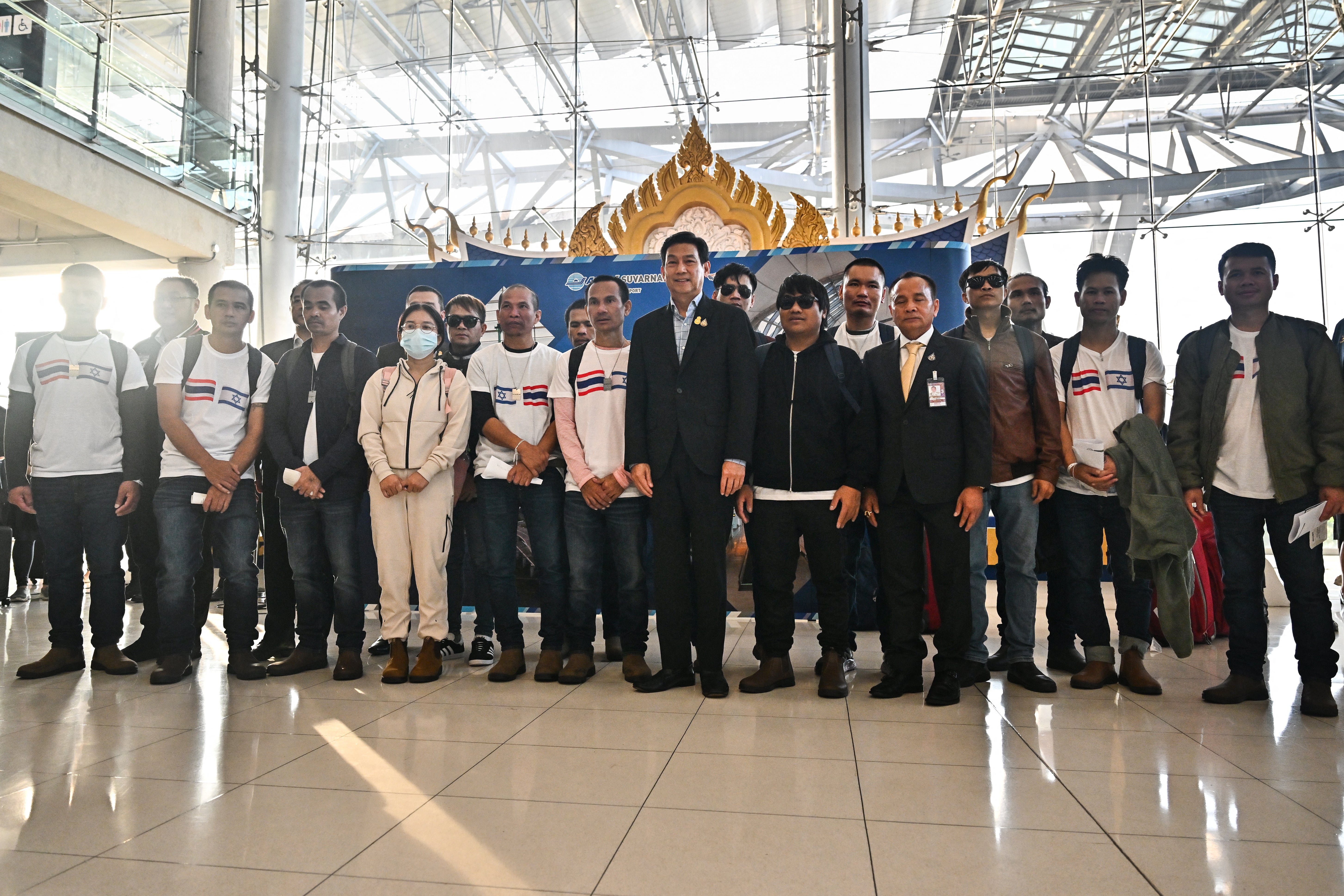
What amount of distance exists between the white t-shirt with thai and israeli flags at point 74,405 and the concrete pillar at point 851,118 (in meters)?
6.09

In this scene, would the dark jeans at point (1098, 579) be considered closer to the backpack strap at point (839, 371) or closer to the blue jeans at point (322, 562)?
the backpack strap at point (839, 371)

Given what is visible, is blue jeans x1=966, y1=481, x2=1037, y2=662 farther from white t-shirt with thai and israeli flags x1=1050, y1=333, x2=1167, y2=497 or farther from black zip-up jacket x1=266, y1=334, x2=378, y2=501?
black zip-up jacket x1=266, y1=334, x2=378, y2=501

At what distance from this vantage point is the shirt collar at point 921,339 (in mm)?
2721

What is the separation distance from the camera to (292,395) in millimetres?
3100

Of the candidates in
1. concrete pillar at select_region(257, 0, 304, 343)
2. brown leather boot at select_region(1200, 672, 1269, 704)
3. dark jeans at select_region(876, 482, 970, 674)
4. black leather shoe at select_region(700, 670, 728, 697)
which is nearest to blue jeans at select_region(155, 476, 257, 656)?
black leather shoe at select_region(700, 670, 728, 697)

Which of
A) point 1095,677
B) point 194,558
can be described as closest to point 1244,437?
point 1095,677

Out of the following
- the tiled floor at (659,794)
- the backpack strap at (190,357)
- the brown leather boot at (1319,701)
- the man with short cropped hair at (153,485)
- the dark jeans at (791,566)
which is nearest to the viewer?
the tiled floor at (659,794)

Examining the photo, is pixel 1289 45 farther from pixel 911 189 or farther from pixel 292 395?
pixel 292 395

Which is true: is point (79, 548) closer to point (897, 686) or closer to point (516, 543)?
point (516, 543)

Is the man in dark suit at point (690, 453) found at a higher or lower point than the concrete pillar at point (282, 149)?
lower

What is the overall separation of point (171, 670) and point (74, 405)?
102cm

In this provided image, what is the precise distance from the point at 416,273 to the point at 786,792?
382cm

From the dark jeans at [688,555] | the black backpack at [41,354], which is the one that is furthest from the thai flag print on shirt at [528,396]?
the black backpack at [41,354]

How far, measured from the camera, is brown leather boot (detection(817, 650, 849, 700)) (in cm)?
264
